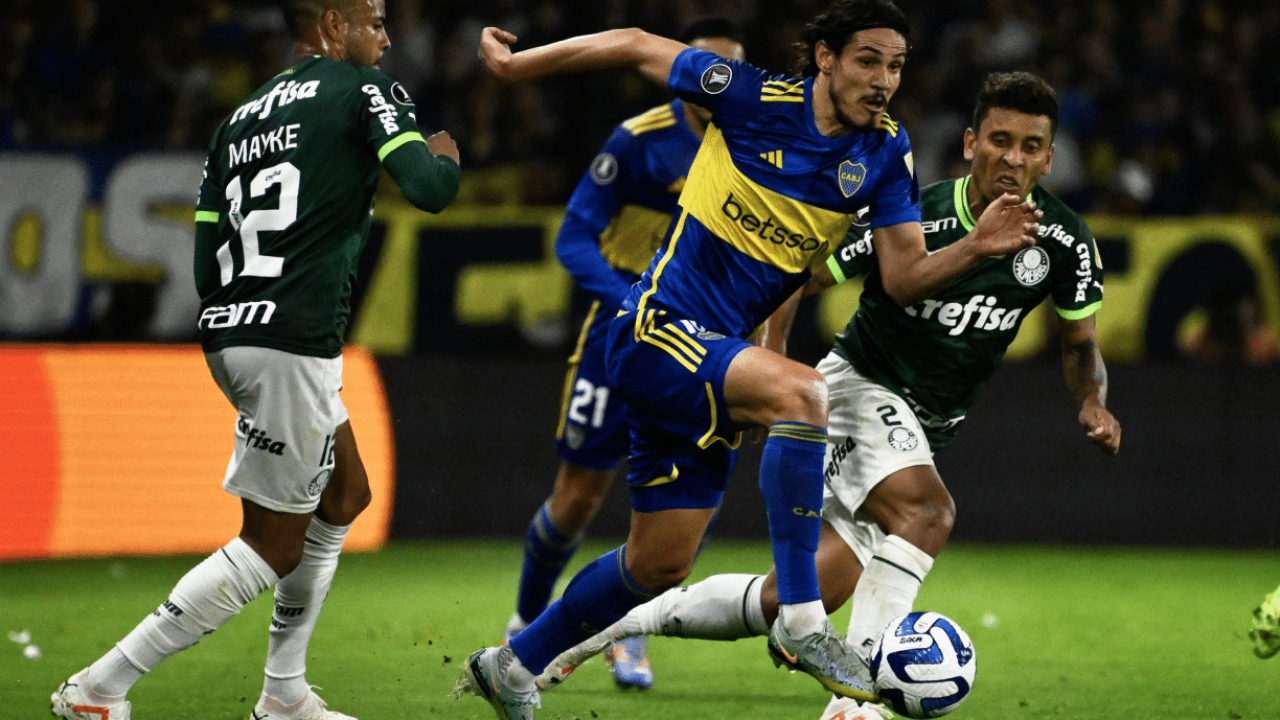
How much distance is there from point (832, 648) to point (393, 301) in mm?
6848

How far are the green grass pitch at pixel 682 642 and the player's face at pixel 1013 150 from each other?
5.68 feet

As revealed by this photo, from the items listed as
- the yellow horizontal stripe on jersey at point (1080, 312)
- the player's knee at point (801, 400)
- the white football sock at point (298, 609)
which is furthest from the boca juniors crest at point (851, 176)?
the white football sock at point (298, 609)

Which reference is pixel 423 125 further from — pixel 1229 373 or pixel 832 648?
pixel 832 648

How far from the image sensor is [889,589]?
4.95 m

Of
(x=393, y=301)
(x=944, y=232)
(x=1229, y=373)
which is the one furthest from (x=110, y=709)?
(x=1229, y=373)

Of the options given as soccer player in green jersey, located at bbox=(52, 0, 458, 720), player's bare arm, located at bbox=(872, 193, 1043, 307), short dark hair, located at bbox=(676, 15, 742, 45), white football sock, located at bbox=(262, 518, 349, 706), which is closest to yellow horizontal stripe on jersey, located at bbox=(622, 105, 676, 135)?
short dark hair, located at bbox=(676, 15, 742, 45)

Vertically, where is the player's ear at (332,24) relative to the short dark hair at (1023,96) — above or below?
above

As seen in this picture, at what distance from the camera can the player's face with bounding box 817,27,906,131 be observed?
4.50m

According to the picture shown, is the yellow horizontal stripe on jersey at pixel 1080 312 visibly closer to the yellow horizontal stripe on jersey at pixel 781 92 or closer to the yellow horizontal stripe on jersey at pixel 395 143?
the yellow horizontal stripe on jersey at pixel 781 92

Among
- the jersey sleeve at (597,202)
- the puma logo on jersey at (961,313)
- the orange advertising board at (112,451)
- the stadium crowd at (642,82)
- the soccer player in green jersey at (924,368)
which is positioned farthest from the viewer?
the stadium crowd at (642,82)

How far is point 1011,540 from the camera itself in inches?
416

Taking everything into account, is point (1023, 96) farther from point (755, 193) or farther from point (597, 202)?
point (597, 202)

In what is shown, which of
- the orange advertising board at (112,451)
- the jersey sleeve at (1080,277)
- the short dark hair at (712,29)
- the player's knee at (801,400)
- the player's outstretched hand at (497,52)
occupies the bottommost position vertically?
the orange advertising board at (112,451)

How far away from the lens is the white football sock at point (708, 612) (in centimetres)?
508
